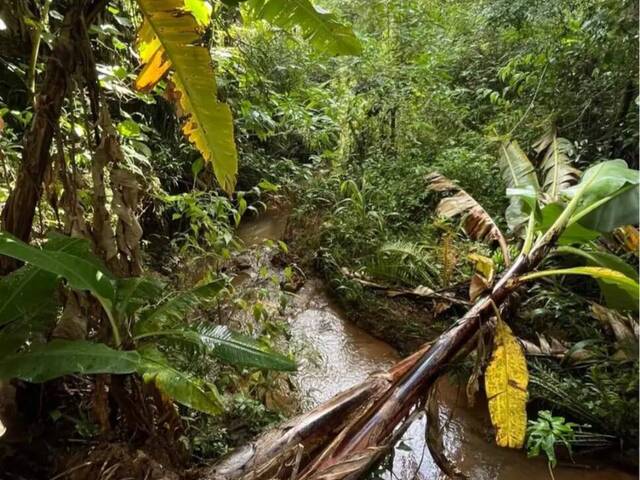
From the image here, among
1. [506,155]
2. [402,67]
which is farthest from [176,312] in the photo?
[402,67]

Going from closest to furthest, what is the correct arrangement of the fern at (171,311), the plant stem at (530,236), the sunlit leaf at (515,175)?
the fern at (171,311)
the plant stem at (530,236)
the sunlit leaf at (515,175)

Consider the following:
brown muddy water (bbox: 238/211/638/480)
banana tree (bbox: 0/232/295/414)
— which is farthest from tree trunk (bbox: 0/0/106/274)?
brown muddy water (bbox: 238/211/638/480)

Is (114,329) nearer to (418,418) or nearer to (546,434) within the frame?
(418,418)

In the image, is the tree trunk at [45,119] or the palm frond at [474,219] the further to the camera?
the palm frond at [474,219]

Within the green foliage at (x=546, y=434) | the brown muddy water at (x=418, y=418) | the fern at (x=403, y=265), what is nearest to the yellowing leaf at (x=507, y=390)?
the green foliage at (x=546, y=434)

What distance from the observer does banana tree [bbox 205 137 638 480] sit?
65.2 inches

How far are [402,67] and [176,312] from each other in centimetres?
408

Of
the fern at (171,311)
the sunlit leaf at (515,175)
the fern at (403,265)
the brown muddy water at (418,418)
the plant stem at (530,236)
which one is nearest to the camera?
the fern at (171,311)

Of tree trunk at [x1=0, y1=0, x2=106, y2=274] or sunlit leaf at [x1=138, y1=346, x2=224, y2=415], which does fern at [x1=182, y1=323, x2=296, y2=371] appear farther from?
tree trunk at [x1=0, y1=0, x2=106, y2=274]

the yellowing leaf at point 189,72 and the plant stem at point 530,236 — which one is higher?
the yellowing leaf at point 189,72

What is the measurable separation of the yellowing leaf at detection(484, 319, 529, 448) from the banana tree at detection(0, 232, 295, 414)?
2.96 feet

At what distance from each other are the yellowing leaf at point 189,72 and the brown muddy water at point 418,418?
140 cm

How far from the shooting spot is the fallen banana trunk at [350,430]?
1596mm

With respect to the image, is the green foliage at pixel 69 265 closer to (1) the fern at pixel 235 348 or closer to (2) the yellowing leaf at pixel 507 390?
(1) the fern at pixel 235 348
